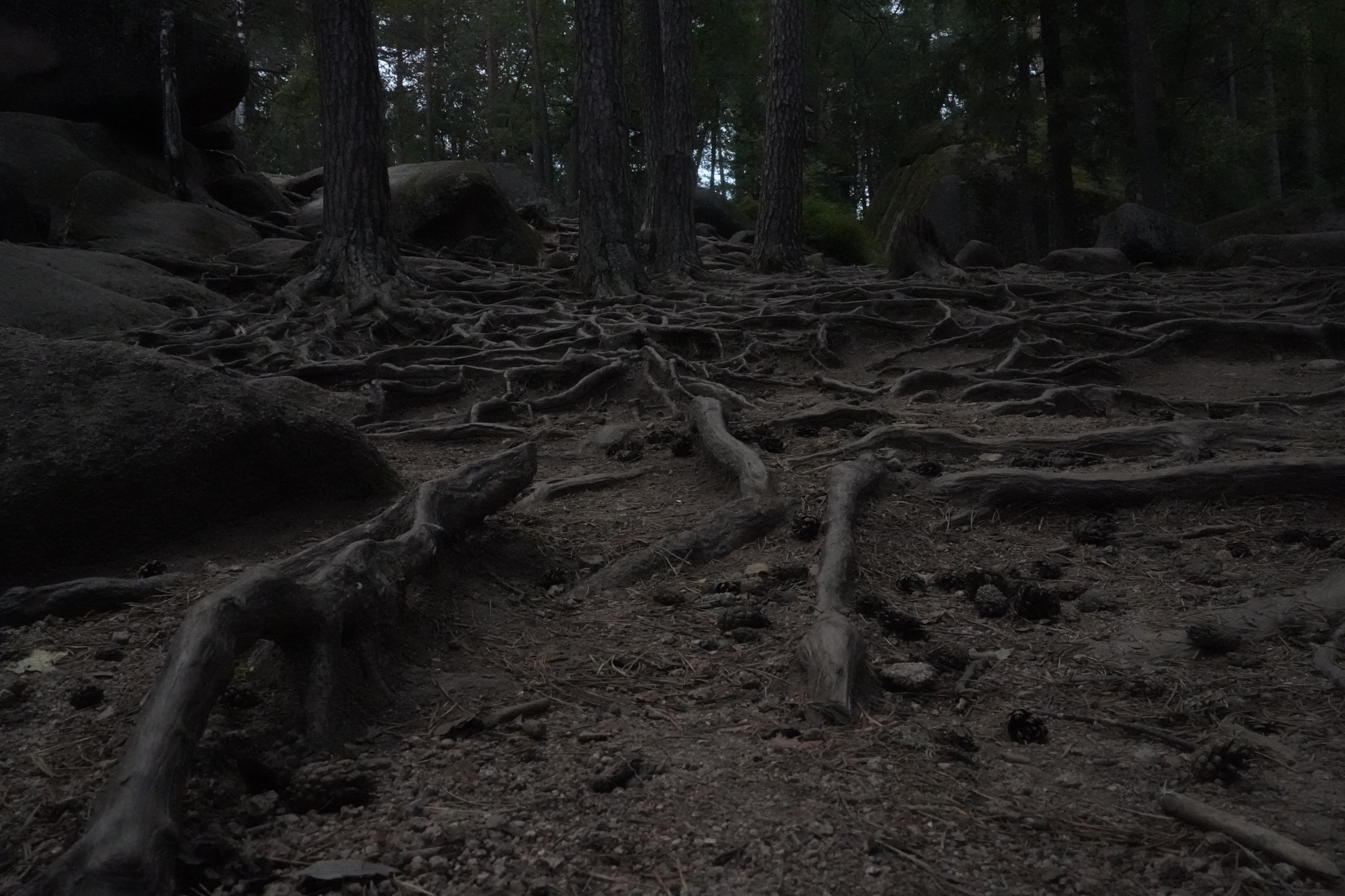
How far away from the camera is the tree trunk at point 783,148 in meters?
12.9

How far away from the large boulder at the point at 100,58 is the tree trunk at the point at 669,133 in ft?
22.6

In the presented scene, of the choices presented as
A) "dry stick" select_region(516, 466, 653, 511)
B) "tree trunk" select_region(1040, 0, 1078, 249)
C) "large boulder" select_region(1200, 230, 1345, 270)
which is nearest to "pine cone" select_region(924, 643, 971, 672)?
"dry stick" select_region(516, 466, 653, 511)

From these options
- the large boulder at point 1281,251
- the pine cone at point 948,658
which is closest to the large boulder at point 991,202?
the large boulder at point 1281,251

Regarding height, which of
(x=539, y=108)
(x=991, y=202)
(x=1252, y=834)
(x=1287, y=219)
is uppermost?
(x=539, y=108)

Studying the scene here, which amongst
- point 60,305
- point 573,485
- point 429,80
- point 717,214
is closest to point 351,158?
point 60,305

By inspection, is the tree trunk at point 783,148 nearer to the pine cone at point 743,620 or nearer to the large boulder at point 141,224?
the large boulder at point 141,224

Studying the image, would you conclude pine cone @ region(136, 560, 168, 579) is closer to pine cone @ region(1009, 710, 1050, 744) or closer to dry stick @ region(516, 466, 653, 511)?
dry stick @ region(516, 466, 653, 511)

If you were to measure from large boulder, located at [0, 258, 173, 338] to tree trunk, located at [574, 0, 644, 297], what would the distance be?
431cm

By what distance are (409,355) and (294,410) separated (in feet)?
13.5

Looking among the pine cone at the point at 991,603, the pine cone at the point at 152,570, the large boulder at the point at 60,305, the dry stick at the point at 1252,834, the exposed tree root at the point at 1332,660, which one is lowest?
the dry stick at the point at 1252,834

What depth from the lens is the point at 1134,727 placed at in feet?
8.17

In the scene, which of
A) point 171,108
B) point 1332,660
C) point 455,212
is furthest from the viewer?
point 455,212

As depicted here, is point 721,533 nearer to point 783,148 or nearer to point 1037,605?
point 1037,605

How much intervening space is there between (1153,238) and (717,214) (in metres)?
10.7
